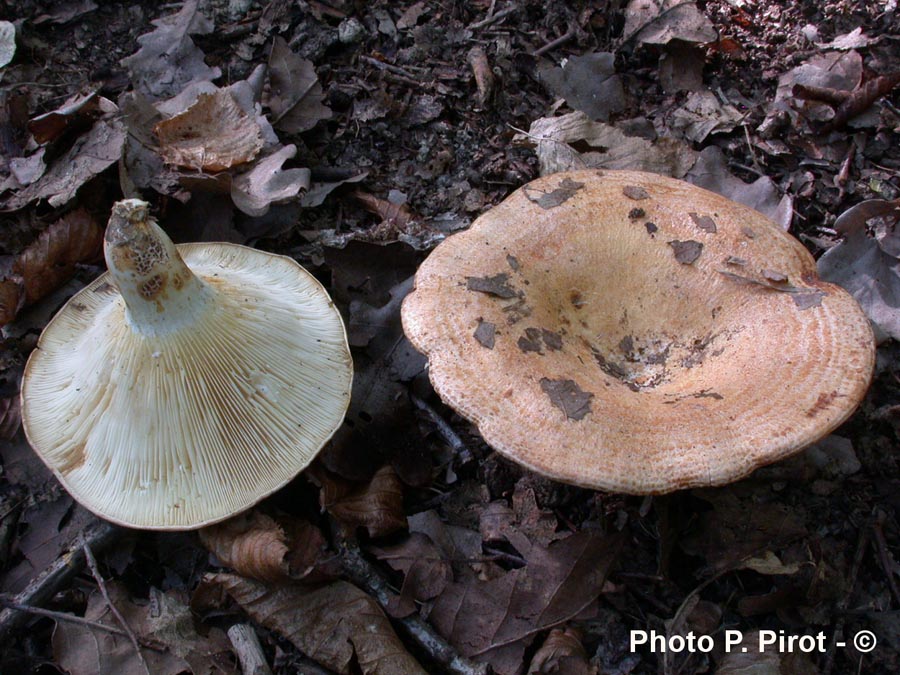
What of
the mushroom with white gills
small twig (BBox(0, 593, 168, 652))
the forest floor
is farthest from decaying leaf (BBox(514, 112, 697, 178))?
small twig (BBox(0, 593, 168, 652))

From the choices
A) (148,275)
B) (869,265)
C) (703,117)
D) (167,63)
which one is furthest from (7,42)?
(869,265)

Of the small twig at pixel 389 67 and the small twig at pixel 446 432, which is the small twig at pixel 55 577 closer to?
the small twig at pixel 446 432

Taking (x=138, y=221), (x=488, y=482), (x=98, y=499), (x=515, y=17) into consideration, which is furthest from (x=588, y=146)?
(x=98, y=499)

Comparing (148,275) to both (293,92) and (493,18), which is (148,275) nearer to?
(293,92)

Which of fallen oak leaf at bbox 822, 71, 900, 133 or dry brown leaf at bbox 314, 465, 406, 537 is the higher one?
fallen oak leaf at bbox 822, 71, 900, 133

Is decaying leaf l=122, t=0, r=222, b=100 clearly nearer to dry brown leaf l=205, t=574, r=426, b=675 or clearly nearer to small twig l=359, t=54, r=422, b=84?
small twig l=359, t=54, r=422, b=84
